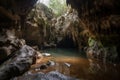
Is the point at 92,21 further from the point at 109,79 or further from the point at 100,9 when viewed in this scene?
the point at 109,79

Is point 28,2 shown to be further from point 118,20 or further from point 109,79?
point 109,79

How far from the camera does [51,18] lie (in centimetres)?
3120

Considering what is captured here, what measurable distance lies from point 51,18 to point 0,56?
2075 cm

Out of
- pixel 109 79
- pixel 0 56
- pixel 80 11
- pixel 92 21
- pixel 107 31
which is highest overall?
pixel 80 11

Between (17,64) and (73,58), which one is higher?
(17,64)

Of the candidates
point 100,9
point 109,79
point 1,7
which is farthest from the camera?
point 100,9

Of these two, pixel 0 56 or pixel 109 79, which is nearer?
pixel 109 79

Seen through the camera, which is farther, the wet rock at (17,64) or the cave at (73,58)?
the cave at (73,58)

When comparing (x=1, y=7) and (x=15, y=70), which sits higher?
(x=1, y=7)

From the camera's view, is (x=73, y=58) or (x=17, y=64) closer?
(x=17, y=64)

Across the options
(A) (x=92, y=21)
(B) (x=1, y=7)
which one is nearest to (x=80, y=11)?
(A) (x=92, y=21)

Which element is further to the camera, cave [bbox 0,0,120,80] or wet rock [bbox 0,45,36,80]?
cave [bbox 0,0,120,80]

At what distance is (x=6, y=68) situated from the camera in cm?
987

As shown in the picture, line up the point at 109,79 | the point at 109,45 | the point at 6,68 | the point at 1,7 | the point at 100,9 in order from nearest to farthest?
the point at 109,79 < the point at 6,68 < the point at 1,7 < the point at 100,9 < the point at 109,45
